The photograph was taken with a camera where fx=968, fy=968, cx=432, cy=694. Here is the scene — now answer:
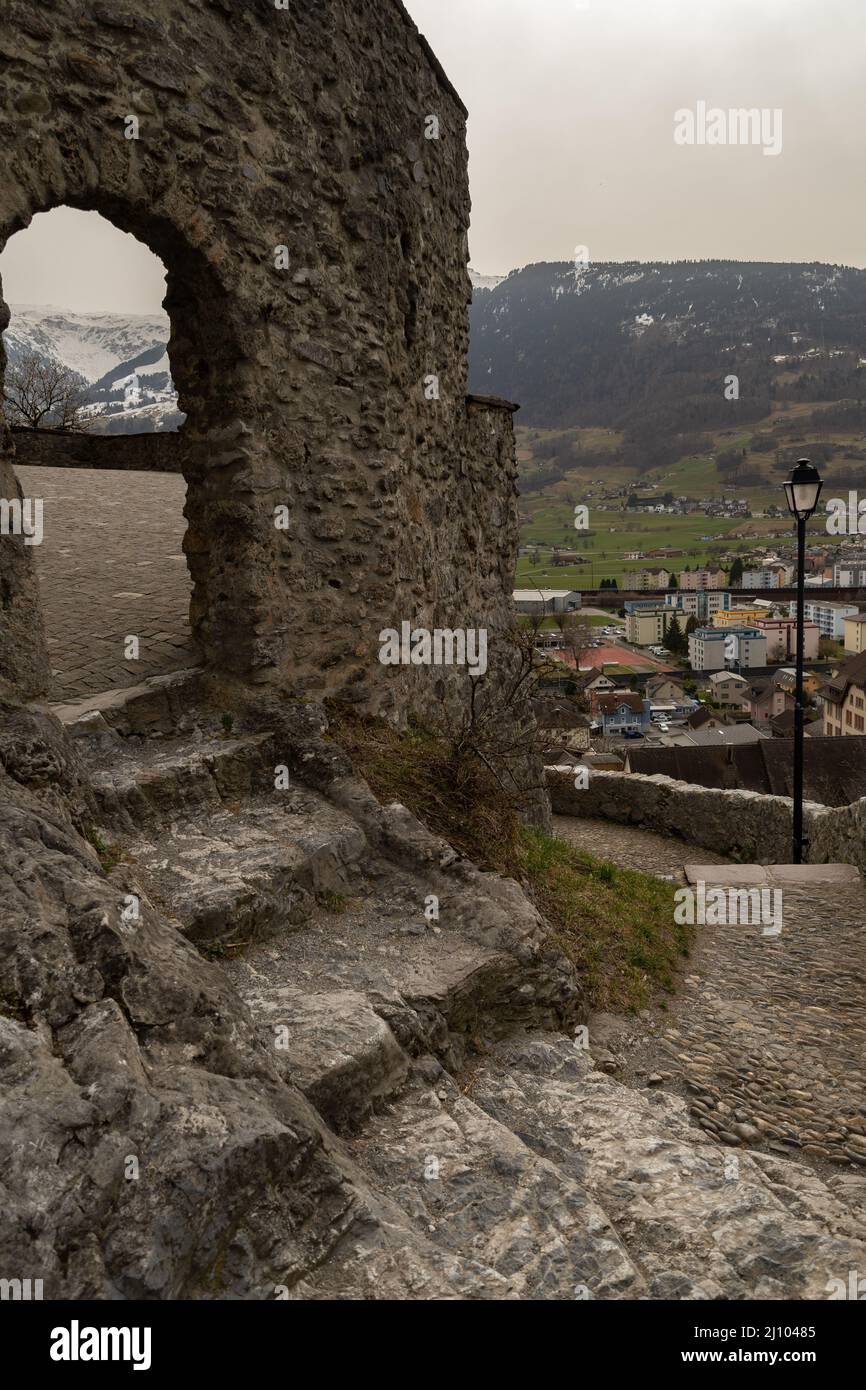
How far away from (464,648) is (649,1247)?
6245mm

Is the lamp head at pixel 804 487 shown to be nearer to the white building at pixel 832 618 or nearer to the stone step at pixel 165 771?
the stone step at pixel 165 771

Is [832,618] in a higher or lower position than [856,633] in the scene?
higher

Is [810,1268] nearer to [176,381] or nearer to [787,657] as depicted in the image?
[176,381]

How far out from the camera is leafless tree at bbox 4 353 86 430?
22987 mm

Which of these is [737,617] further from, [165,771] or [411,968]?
[411,968]

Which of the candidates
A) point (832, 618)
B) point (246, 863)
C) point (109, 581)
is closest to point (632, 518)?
point (832, 618)

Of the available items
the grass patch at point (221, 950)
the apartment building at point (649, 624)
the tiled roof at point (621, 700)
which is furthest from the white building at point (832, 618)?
the grass patch at point (221, 950)

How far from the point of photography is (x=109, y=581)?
8.55m

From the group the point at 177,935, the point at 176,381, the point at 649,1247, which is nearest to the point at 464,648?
the point at 176,381

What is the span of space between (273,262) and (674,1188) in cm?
513

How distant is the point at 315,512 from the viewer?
607 cm

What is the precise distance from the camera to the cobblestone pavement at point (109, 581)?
6.34 metres

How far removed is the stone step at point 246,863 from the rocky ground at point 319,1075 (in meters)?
0.02

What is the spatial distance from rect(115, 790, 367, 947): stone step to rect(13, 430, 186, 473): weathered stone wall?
1193 cm
